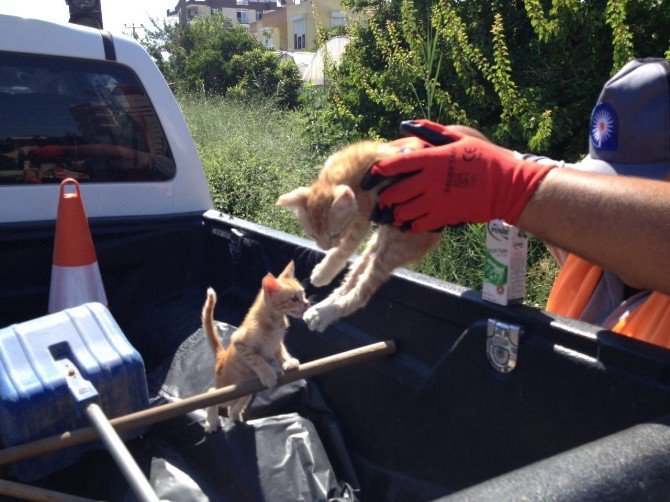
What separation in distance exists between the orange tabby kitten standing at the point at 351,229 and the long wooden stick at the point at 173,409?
20 cm

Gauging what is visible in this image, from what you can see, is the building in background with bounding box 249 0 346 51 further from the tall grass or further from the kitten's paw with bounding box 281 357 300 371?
the kitten's paw with bounding box 281 357 300 371

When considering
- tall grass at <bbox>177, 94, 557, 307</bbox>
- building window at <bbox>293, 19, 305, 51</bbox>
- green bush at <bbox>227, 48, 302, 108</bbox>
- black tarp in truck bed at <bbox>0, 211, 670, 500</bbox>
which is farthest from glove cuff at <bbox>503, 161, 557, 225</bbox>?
building window at <bbox>293, 19, 305, 51</bbox>

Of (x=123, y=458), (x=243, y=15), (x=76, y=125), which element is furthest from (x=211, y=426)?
(x=243, y=15)

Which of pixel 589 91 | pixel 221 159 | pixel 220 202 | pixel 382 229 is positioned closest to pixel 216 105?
pixel 221 159

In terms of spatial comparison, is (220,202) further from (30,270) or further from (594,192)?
(594,192)

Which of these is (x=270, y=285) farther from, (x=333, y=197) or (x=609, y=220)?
(x=609, y=220)

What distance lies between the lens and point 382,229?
198 centimetres

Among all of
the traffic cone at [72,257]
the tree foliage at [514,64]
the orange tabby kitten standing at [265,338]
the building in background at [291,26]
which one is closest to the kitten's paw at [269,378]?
the orange tabby kitten standing at [265,338]

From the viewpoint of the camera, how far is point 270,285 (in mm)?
2096

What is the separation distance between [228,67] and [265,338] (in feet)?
71.1

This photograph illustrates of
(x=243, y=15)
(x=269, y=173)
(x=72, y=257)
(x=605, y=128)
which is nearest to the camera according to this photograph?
(x=605, y=128)

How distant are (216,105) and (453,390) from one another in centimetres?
1556

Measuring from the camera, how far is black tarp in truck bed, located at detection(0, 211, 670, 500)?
4.42ft

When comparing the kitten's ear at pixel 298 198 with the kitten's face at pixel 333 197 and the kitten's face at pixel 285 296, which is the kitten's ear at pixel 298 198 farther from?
the kitten's face at pixel 285 296
